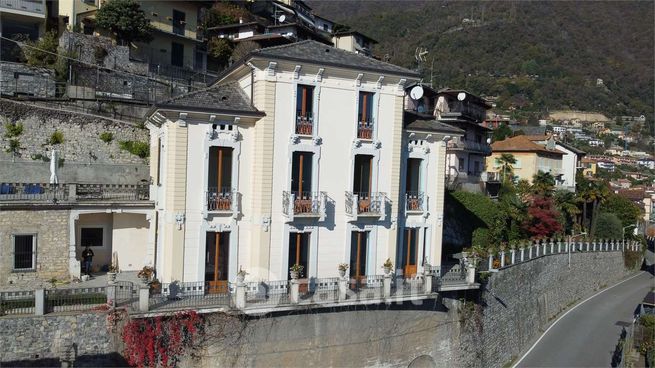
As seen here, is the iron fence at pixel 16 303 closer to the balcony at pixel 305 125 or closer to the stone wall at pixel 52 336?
the stone wall at pixel 52 336

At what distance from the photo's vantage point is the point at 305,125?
2170 cm

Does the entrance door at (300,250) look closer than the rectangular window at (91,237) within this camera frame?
Yes

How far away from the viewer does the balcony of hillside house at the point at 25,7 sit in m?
38.0

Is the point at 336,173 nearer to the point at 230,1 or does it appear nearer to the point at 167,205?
the point at 167,205

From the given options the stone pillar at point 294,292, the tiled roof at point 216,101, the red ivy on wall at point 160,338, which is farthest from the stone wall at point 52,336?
the tiled roof at point 216,101

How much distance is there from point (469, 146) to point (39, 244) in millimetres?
35672

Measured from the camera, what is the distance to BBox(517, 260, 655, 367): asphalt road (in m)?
33.1

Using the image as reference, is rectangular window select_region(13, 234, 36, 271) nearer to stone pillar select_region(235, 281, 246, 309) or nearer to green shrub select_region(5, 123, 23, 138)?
green shrub select_region(5, 123, 23, 138)

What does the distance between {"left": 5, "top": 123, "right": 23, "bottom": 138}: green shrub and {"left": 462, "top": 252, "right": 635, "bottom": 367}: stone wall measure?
24.0 meters

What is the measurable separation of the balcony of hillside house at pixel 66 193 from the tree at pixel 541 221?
99.8 feet

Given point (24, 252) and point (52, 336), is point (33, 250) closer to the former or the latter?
point (24, 252)

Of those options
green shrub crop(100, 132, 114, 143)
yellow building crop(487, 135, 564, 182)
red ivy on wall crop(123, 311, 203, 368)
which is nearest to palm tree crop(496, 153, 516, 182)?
yellow building crop(487, 135, 564, 182)

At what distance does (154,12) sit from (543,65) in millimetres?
176661

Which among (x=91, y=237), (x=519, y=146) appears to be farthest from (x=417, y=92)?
(x=519, y=146)
